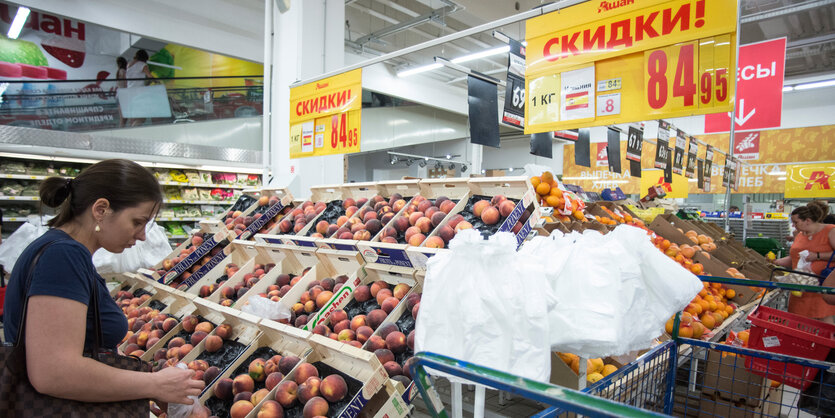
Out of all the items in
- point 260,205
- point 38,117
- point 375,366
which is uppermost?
point 38,117

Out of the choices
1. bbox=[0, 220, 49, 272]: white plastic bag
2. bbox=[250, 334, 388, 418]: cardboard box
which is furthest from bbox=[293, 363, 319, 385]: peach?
bbox=[0, 220, 49, 272]: white plastic bag

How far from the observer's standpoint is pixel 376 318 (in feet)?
7.10

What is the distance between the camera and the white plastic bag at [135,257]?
3.79m

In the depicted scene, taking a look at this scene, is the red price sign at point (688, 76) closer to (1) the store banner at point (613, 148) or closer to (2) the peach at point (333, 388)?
(2) the peach at point (333, 388)

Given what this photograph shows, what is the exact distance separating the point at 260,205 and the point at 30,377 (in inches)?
123

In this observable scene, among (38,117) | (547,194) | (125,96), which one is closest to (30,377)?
(547,194)

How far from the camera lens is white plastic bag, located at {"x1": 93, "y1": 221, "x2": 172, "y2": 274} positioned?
3.79 metres

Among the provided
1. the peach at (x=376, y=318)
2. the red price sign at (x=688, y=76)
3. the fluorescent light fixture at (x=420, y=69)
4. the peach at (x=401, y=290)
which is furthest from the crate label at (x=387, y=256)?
A: the fluorescent light fixture at (x=420, y=69)

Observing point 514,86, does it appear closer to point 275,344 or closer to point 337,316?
point 337,316

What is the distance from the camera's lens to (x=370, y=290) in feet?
7.95

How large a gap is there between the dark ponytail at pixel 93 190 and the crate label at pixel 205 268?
2.25m

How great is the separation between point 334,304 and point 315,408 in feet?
2.27

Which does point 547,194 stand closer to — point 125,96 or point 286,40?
point 286,40

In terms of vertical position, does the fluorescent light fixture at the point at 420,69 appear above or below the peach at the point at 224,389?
above
